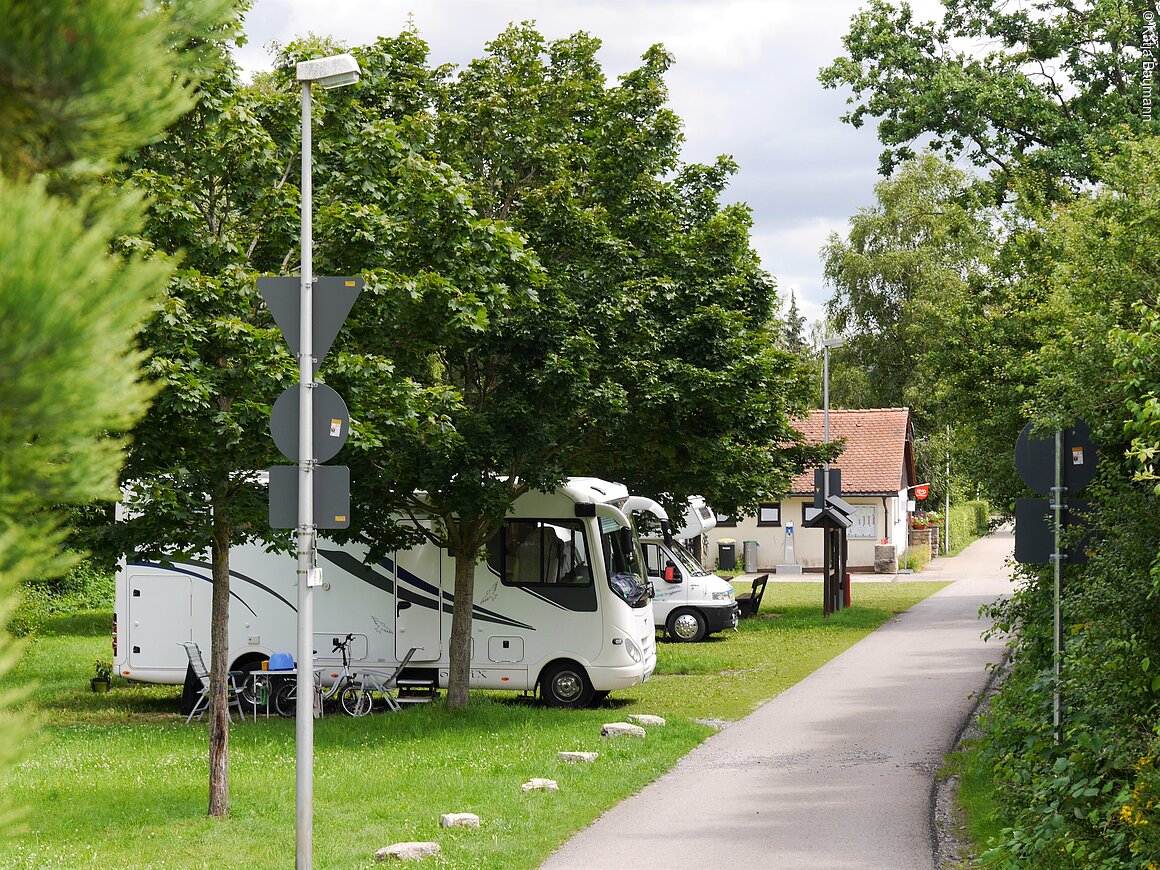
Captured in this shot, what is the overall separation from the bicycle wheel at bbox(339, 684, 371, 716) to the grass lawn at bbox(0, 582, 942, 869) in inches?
18.7

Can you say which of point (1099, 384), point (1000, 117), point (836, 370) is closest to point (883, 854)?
point (1099, 384)

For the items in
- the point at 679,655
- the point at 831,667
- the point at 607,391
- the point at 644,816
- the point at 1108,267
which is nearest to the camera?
the point at 1108,267

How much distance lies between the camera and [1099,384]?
928 cm

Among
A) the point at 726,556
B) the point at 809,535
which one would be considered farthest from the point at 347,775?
the point at 809,535

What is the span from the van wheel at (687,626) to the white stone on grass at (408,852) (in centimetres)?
1765

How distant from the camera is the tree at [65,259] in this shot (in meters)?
1.97

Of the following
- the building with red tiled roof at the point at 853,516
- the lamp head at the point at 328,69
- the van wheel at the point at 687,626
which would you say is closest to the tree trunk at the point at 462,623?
the lamp head at the point at 328,69

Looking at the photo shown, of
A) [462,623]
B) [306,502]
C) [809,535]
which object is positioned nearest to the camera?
[306,502]

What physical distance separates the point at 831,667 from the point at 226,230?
14041mm

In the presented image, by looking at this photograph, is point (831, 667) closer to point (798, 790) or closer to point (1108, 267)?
point (798, 790)

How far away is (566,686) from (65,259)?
16.2 meters

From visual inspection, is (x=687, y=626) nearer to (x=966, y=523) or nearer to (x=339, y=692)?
(x=339, y=692)

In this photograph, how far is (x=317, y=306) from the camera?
949 cm

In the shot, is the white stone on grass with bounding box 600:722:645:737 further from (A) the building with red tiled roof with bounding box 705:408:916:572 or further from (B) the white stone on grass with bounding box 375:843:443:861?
(A) the building with red tiled roof with bounding box 705:408:916:572
